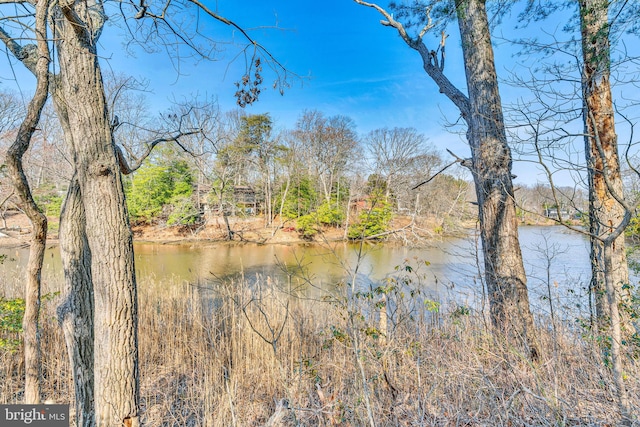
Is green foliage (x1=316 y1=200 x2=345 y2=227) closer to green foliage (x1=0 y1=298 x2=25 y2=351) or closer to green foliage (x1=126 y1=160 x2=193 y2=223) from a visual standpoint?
Answer: green foliage (x1=126 y1=160 x2=193 y2=223)

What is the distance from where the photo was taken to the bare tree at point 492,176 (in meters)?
2.91

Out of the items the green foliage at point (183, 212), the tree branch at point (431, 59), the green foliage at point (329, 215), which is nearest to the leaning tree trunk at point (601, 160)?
the tree branch at point (431, 59)

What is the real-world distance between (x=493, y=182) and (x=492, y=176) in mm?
74

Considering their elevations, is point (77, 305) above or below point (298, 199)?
below

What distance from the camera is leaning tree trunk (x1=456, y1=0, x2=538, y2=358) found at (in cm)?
291

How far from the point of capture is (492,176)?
3057 millimetres

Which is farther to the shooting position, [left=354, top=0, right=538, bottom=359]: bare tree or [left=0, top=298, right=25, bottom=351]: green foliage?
[left=354, top=0, right=538, bottom=359]: bare tree

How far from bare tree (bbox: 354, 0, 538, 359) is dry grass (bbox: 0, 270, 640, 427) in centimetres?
31

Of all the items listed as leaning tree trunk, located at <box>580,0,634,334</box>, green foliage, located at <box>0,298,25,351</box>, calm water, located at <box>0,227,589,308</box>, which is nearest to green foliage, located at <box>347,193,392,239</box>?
calm water, located at <box>0,227,589,308</box>

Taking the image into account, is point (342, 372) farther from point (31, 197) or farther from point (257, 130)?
point (257, 130)

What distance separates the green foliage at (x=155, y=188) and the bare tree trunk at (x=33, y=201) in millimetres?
16527

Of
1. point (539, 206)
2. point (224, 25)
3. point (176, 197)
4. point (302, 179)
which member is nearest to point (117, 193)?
point (224, 25)

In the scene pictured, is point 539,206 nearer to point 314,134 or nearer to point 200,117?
point 200,117

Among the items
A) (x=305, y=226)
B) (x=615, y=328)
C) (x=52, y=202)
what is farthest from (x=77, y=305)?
(x=305, y=226)
